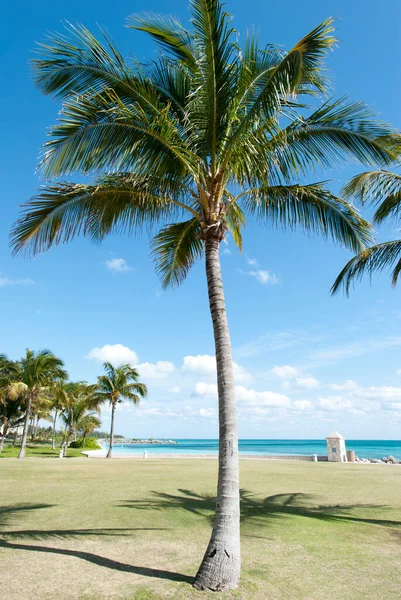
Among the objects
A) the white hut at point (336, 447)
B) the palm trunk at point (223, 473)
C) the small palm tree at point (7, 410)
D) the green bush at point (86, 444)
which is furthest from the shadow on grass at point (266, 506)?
the green bush at point (86, 444)

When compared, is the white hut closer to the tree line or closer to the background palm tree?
the tree line

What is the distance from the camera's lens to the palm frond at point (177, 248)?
8.85 m

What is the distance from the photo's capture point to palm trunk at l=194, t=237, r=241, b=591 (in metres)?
4.74

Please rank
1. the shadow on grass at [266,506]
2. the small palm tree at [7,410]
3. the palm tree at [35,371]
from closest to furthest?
1. the shadow on grass at [266,506]
2. the palm tree at [35,371]
3. the small palm tree at [7,410]

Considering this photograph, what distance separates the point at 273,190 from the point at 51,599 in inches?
269

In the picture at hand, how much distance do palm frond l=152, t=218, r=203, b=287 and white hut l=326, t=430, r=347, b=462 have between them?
1917cm

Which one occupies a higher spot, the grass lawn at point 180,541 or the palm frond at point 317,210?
the palm frond at point 317,210

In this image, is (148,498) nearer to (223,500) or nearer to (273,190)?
(223,500)

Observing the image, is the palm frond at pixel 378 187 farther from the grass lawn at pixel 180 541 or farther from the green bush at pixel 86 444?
the green bush at pixel 86 444

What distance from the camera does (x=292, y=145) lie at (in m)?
7.07

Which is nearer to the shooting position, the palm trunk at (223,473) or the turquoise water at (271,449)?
the palm trunk at (223,473)

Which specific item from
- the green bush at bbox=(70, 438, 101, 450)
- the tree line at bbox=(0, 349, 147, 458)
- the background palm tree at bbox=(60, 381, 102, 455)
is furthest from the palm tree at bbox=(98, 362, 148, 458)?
the green bush at bbox=(70, 438, 101, 450)

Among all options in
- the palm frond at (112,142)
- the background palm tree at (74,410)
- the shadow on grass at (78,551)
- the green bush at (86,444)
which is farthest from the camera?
the green bush at (86,444)

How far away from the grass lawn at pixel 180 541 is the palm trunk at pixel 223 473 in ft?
0.74
